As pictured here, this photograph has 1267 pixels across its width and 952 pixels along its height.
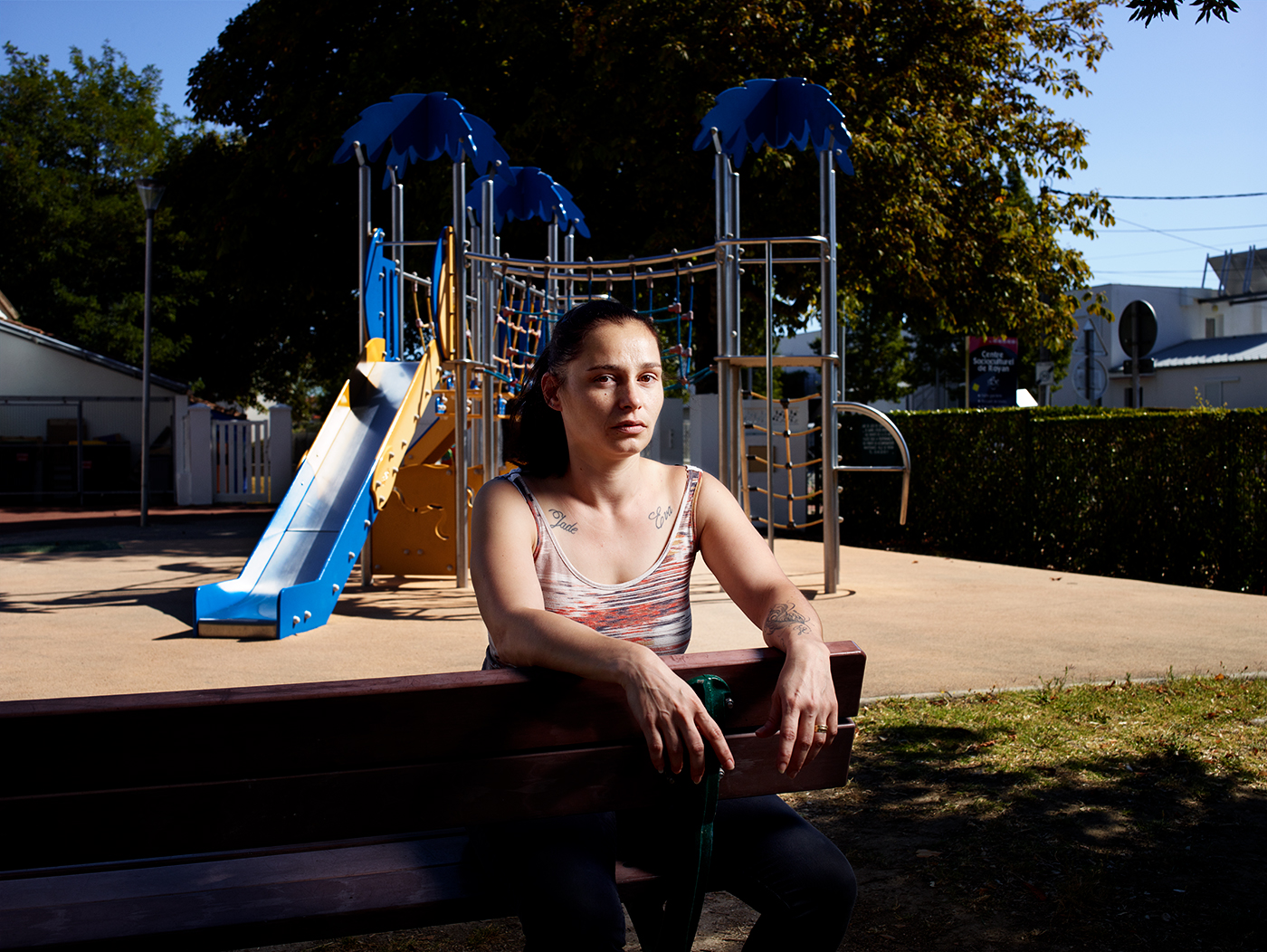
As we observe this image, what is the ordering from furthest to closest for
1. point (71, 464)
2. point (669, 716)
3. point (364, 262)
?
point (71, 464)
point (364, 262)
point (669, 716)

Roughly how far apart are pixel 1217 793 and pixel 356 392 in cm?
794

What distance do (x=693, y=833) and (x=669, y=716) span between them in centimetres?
25

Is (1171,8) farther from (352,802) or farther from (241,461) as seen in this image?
(241,461)

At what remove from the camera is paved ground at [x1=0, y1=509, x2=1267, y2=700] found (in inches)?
229

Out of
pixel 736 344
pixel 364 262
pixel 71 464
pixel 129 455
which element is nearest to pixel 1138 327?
pixel 736 344

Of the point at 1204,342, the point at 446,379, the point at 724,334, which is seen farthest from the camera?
the point at 1204,342

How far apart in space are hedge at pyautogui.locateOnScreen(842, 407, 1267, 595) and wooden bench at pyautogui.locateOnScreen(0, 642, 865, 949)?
898 cm

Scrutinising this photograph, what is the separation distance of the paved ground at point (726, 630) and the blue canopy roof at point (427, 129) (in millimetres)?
3875

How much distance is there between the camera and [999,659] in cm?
604

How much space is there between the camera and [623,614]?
2229mm

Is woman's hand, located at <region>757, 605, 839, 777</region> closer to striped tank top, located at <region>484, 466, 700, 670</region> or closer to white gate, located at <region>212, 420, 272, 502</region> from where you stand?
striped tank top, located at <region>484, 466, 700, 670</region>

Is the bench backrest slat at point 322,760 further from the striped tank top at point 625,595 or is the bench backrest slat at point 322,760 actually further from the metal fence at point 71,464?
the metal fence at point 71,464

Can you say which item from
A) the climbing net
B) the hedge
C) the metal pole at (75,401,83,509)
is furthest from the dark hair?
the metal pole at (75,401,83,509)

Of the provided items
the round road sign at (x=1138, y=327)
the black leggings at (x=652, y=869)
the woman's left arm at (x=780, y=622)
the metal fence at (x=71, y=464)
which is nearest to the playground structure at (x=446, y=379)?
the round road sign at (x=1138, y=327)
